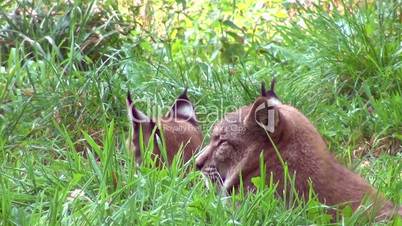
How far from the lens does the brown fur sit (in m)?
5.15

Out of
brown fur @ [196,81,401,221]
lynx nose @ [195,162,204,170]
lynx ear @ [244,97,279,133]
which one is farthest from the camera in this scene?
lynx nose @ [195,162,204,170]

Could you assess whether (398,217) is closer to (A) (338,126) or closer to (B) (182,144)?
(B) (182,144)

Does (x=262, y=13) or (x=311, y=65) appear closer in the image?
(x=311, y=65)

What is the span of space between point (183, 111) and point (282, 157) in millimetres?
1303

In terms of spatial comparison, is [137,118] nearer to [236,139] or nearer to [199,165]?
[199,165]

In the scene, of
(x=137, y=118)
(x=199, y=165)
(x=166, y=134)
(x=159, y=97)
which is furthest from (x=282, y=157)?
(x=159, y=97)

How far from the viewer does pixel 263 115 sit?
534 centimetres

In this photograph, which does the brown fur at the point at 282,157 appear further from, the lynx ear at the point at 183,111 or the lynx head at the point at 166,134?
the lynx ear at the point at 183,111

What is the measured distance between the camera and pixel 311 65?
309 inches

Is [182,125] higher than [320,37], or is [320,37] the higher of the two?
[320,37]

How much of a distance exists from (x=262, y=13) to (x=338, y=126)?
4.13 meters

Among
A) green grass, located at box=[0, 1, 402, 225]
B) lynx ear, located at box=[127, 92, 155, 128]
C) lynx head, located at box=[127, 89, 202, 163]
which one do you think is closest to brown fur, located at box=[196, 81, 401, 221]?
green grass, located at box=[0, 1, 402, 225]

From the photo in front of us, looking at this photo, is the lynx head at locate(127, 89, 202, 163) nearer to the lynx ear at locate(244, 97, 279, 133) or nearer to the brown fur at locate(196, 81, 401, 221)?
the brown fur at locate(196, 81, 401, 221)

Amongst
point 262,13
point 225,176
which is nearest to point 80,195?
point 225,176
